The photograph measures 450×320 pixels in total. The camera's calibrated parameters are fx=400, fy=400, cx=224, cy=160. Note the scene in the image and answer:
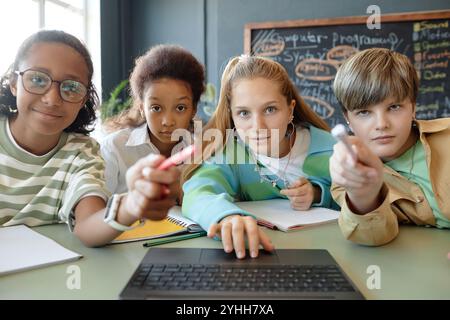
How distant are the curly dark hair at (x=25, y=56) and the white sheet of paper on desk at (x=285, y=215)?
1.66 feet

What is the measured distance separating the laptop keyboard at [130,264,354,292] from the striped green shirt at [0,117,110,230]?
37 cm

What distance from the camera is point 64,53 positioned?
929 millimetres

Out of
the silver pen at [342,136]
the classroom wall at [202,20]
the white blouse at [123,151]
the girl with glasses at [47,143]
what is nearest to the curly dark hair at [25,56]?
the girl with glasses at [47,143]

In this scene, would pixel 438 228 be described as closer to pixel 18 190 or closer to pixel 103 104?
pixel 18 190

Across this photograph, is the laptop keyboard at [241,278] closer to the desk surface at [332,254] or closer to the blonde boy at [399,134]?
the desk surface at [332,254]

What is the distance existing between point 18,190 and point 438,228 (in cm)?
97

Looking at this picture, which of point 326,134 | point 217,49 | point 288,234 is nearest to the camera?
point 288,234

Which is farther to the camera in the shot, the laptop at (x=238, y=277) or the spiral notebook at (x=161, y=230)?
the spiral notebook at (x=161, y=230)

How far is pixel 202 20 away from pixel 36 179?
8.57ft

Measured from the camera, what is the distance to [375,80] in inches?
37.7

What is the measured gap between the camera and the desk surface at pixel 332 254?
56 cm

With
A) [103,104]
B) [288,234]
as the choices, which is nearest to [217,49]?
[103,104]

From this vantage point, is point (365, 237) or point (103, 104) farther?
point (103, 104)
